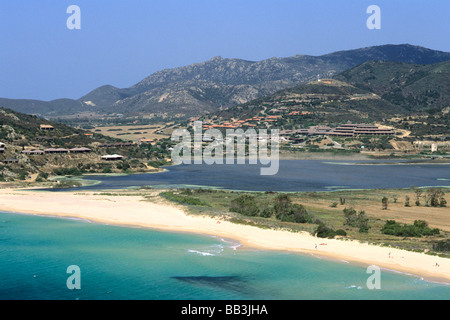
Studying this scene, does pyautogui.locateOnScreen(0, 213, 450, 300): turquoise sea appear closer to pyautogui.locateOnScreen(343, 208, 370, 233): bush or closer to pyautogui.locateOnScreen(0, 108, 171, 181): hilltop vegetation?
pyautogui.locateOnScreen(343, 208, 370, 233): bush

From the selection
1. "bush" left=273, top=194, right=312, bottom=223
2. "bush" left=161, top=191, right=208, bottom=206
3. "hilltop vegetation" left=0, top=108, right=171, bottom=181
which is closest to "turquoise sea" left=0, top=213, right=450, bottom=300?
"bush" left=273, top=194, right=312, bottom=223

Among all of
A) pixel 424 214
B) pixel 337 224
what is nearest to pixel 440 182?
pixel 424 214

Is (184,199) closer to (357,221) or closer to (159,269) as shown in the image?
(357,221)

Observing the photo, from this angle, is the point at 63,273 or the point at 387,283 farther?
the point at 63,273

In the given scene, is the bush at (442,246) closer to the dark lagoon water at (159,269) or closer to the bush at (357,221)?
the dark lagoon water at (159,269)

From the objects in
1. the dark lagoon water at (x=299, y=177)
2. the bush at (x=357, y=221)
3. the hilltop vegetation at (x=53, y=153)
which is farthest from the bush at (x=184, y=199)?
the hilltop vegetation at (x=53, y=153)
